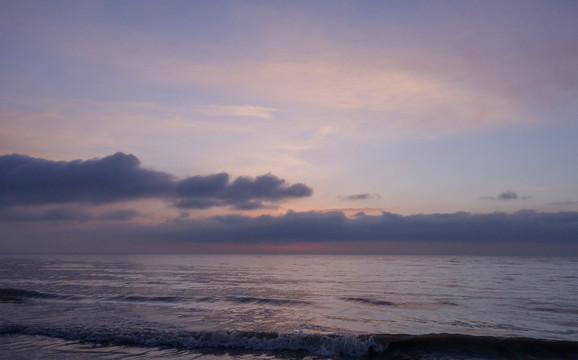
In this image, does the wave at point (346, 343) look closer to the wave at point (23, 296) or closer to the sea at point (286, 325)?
the sea at point (286, 325)

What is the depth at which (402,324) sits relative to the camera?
21.0m

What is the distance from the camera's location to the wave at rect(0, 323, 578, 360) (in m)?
16.1

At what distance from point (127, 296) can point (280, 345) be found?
20.1 meters

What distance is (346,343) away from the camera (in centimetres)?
1628

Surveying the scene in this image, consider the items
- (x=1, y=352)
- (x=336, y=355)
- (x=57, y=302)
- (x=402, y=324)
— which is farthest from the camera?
(x=57, y=302)

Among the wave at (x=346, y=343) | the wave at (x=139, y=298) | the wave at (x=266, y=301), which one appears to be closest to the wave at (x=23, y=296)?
the wave at (x=139, y=298)

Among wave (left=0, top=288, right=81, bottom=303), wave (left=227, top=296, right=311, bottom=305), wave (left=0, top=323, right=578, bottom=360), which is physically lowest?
wave (left=227, top=296, right=311, bottom=305)

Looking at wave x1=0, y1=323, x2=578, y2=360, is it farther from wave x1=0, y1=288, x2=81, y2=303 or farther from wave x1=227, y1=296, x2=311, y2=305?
wave x1=0, y1=288, x2=81, y2=303

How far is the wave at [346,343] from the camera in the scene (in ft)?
52.7

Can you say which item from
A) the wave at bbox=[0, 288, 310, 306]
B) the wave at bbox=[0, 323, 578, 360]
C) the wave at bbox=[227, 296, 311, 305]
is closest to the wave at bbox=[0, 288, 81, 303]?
the wave at bbox=[0, 288, 310, 306]

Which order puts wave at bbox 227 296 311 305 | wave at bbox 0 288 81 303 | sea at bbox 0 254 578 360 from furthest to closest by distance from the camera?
wave at bbox 0 288 81 303 → wave at bbox 227 296 311 305 → sea at bbox 0 254 578 360

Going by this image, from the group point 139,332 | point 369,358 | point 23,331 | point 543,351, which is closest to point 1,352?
point 23,331

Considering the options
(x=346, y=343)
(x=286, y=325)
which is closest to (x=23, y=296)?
(x=286, y=325)

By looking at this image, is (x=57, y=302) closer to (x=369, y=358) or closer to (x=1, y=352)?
(x=1, y=352)
